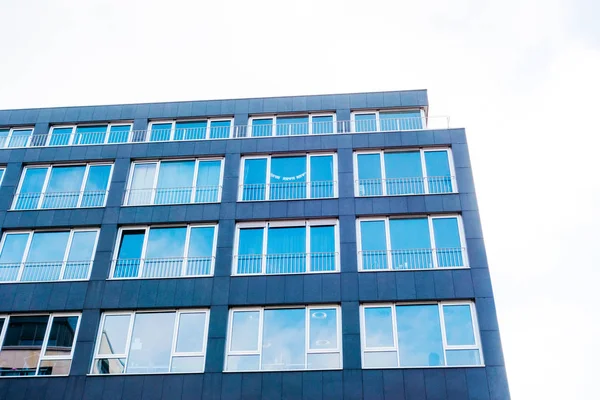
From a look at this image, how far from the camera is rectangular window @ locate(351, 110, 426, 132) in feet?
78.4

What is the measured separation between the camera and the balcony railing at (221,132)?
24.0 metres

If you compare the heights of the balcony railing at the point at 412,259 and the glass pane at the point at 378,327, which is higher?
the balcony railing at the point at 412,259

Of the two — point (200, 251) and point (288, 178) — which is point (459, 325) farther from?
point (200, 251)

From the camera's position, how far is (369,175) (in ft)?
72.9

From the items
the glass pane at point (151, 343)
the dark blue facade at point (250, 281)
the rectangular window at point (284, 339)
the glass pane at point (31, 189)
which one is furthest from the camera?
the glass pane at point (31, 189)

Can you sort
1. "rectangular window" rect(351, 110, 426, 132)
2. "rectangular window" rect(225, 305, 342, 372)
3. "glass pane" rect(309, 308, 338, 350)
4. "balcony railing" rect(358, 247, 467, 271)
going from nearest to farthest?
"rectangular window" rect(225, 305, 342, 372)
"glass pane" rect(309, 308, 338, 350)
"balcony railing" rect(358, 247, 467, 271)
"rectangular window" rect(351, 110, 426, 132)

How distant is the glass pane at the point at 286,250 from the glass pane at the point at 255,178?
1.62m

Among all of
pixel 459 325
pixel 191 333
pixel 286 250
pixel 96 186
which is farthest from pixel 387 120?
pixel 96 186

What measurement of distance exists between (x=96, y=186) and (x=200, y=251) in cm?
530

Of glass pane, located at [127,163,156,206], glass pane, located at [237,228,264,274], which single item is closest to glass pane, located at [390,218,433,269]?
glass pane, located at [237,228,264,274]

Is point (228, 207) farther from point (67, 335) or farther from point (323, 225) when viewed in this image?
point (67, 335)

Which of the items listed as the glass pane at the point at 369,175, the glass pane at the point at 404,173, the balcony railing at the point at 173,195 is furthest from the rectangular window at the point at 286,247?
the glass pane at the point at 404,173

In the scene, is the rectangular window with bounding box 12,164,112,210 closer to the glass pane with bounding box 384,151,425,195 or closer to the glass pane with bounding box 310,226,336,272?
the glass pane with bounding box 310,226,336,272

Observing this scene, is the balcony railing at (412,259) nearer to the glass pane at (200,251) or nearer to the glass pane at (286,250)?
the glass pane at (286,250)
